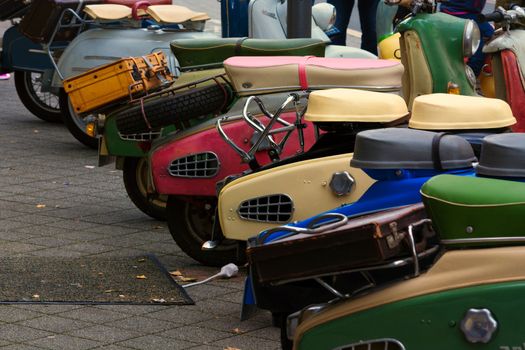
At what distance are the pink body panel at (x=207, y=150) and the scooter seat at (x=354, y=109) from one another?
123 centimetres

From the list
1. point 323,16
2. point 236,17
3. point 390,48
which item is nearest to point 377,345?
point 390,48

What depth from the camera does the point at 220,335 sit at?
5570 millimetres

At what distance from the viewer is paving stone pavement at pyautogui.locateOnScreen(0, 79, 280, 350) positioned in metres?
5.50

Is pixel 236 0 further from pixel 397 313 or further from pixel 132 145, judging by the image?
pixel 397 313

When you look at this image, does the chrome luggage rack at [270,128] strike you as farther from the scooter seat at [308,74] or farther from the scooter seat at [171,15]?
the scooter seat at [171,15]

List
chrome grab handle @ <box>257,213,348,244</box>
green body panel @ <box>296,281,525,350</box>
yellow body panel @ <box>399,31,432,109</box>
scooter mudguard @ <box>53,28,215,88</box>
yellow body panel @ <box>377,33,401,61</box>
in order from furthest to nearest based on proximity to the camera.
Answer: scooter mudguard @ <box>53,28,215,88</box>
yellow body panel @ <box>377,33,401,61</box>
yellow body panel @ <box>399,31,432,109</box>
chrome grab handle @ <box>257,213,348,244</box>
green body panel @ <box>296,281,525,350</box>

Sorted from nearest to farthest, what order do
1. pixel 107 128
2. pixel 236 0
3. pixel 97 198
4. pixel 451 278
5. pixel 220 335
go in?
1. pixel 451 278
2. pixel 220 335
3. pixel 107 128
4. pixel 97 198
5. pixel 236 0

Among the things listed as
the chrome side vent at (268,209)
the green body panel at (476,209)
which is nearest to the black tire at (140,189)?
the chrome side vent at (268,209)

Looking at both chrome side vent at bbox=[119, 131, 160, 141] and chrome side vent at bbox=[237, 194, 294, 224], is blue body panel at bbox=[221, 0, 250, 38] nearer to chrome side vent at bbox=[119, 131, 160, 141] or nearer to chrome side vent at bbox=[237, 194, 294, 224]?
chrome side vent at bbox=[119, 131, 160, 141]

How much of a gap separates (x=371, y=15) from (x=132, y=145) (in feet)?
17.7

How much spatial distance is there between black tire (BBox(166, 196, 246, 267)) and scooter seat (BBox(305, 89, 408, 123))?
1706 mm

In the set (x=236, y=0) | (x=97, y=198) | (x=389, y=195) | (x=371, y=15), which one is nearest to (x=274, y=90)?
(x=389, y=195)

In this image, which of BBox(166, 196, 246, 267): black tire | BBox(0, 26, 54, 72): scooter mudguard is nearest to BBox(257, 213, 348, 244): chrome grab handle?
BBox(166, 196, 246, 267): black tire

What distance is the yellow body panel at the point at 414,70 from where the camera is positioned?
22.1 ft
